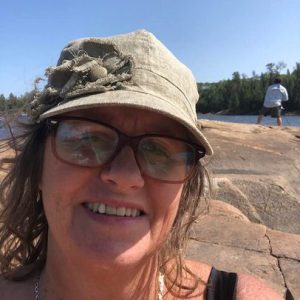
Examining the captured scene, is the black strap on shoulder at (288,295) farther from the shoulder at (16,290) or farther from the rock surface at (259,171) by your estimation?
the shoulder at (16,290)

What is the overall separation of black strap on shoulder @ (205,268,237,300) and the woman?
0.04 feet

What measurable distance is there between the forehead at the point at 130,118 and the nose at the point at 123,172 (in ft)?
0.23

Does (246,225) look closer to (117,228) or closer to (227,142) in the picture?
(117,228)

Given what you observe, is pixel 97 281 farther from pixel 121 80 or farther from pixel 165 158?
pixel 121 80

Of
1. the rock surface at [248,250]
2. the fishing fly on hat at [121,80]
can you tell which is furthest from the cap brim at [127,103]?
the rock surface at [248,250]

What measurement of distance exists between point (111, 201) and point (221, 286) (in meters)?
0.59

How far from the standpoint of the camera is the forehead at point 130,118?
157cm

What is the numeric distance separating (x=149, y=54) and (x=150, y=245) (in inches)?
24.0

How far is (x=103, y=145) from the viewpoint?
1.57m

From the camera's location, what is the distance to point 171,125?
5.29 feet

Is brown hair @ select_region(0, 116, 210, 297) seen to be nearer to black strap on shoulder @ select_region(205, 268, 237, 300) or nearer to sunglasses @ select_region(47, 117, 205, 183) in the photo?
black strap on shoulder @ select_region(205, 268, 237, 300)

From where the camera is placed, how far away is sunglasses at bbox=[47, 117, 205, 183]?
156cm

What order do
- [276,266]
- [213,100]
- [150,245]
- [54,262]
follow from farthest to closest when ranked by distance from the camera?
[213,100] → [276,266] → [54,262] → [150,245]

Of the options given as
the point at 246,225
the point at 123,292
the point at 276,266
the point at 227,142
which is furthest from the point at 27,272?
the point at 227,142
